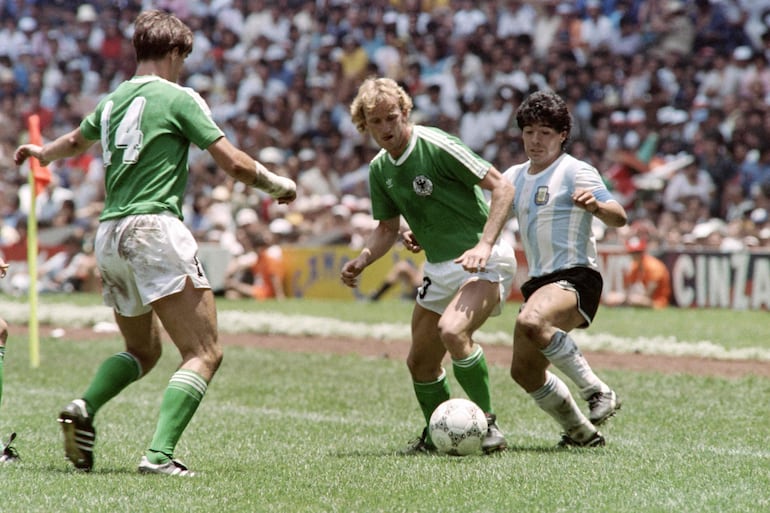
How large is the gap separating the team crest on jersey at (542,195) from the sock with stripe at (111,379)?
2.64 m

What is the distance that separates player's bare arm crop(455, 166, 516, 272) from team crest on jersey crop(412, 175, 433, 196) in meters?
0.34

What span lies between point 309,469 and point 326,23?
21.7 meters

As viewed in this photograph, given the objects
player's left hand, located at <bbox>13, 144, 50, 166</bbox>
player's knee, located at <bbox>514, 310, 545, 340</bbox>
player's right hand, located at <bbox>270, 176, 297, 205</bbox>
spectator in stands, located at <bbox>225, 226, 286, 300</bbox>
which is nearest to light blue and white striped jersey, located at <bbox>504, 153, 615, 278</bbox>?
player's knee, located at <bbox>514, 310, 545, 340</bbox>

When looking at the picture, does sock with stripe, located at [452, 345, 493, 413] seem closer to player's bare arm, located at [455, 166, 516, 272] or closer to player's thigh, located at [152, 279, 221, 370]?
player's bare arm, located at [455, 166, 516, 272]

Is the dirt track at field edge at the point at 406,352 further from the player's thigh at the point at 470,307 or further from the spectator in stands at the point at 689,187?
the spectator in stands at the point at 689,187

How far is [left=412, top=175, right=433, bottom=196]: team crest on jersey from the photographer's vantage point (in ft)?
23.4

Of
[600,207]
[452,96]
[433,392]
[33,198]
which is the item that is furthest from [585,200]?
[452,96]

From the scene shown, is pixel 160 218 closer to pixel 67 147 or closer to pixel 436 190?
pixel 67 147

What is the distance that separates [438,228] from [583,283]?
3.14 ft

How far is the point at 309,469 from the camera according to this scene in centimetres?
651

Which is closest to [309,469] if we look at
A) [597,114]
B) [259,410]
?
[259,410]

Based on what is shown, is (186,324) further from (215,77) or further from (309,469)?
(215,77)

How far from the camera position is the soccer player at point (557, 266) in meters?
6.96

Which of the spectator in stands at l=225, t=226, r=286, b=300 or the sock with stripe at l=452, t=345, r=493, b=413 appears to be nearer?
the sock with stripe at l=452, t=345, r=493, b=413
